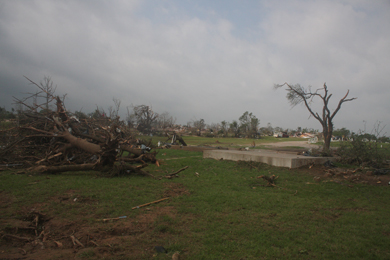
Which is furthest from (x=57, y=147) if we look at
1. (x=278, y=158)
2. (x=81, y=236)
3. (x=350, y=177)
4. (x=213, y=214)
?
(x=350, y=177)

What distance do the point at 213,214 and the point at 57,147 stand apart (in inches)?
288

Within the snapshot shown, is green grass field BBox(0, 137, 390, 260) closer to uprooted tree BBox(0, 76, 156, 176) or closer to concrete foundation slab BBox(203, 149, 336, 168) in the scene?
uprooted tree BBox(0, 76, 156, 176)

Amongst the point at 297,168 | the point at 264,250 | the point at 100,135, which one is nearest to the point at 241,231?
the point at 264,250

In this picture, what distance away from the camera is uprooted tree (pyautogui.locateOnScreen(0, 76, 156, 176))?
748 centimetres

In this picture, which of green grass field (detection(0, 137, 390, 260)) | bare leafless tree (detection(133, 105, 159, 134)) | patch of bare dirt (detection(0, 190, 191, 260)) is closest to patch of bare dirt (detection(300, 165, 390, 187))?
green grass field (detection(0, 137, 390, 260))

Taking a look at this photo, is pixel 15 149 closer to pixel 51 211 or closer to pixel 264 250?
pixel 51 211

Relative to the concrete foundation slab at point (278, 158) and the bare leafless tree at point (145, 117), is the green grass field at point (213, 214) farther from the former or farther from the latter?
the bare leafless tree at point (145, 117)

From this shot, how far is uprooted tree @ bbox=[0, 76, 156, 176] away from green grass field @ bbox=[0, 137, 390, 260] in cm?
57

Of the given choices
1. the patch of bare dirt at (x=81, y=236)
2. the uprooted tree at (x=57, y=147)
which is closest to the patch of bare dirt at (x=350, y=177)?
the patch of bare dirt at (x=81, y=236)

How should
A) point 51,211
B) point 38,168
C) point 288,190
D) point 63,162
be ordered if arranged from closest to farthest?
point 51,211 → point 288,190 → point 38,168 → point 63,162

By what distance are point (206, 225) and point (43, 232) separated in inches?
99.3

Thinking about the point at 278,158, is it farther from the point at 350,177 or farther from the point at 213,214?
the point at 213,214

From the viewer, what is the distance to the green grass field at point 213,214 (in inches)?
120

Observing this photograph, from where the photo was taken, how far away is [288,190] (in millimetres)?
6113
